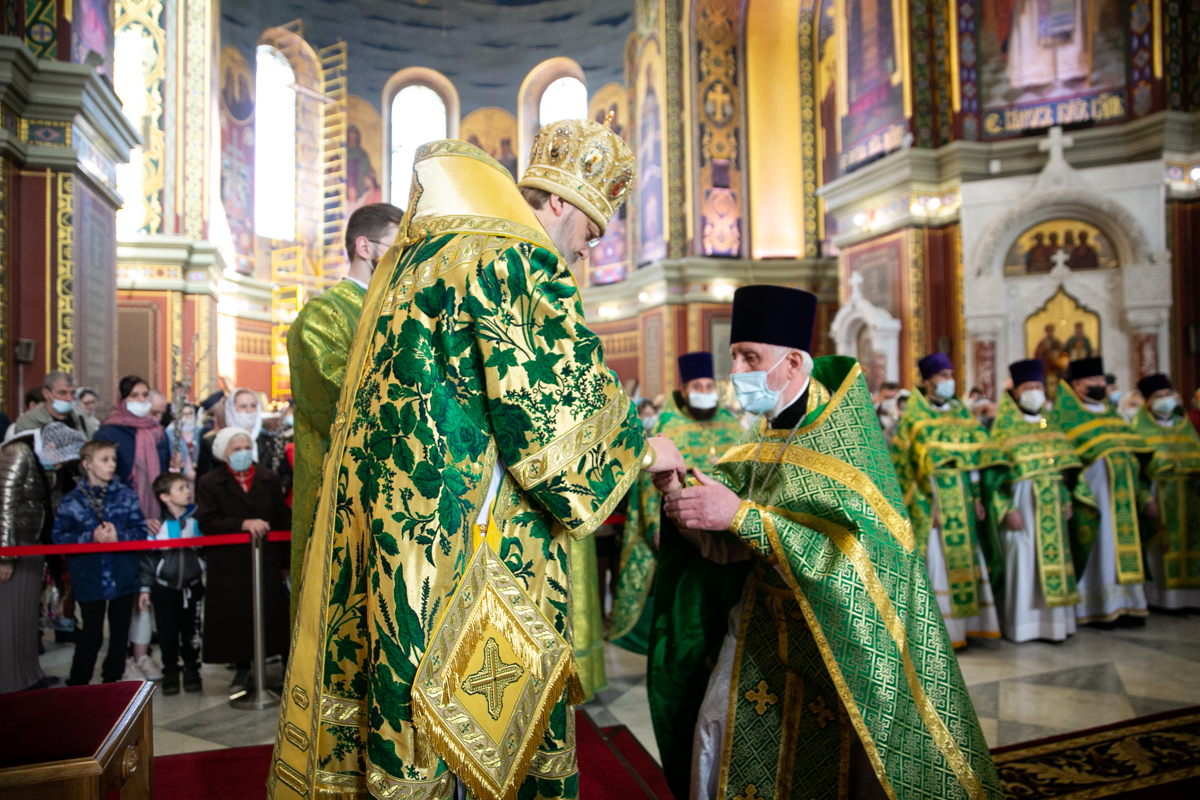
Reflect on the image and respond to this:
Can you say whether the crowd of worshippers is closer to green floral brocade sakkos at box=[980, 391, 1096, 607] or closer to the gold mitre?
the gold mitre

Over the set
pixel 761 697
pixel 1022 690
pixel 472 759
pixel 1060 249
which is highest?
pixel 1060 249

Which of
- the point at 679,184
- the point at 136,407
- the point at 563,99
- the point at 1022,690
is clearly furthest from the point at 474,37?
the point at 1022,690

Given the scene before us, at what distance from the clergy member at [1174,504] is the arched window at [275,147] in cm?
1908

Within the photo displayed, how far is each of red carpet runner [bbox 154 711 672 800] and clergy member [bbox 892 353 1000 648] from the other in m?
2.80

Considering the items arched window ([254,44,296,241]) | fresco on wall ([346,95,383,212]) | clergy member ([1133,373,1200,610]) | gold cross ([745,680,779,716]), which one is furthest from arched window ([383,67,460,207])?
gold cross ([745,680,779,716])

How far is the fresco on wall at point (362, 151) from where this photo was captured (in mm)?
21719

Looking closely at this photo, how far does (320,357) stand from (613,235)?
19187mm

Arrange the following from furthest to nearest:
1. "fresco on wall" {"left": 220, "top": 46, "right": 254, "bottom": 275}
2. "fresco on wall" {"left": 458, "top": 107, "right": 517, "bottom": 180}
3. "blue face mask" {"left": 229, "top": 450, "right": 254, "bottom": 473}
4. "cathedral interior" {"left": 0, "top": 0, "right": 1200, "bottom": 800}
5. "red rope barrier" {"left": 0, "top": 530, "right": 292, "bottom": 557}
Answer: "fresco on wall" {"left": 458, "top": 107, "right": 517, "bottom": 180} → "fresco on wall" {"left": 220, "top": 46, "right": 254, "bottom": 275} → "cathedral interior" {"left": 0, "top": 0, "right": 1200, "bottom": 800} → "blue face mask" {"left": 229, "top": 450, "right": 254, "bottom": 473} → "red rope barrier" {"left": 0, "top": 530, "right": 292, "bottom": 557}

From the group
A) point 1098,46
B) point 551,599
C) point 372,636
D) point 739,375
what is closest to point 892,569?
point 739,375

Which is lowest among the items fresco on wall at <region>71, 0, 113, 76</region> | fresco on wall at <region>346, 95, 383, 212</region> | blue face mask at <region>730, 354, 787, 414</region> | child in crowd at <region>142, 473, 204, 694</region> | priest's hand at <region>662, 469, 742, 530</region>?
child in crowd at <region>142, 473, 204, 694</region>

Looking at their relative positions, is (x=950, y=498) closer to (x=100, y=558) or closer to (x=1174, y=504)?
(x=1174, y=504)

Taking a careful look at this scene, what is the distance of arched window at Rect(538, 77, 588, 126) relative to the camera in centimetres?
2267

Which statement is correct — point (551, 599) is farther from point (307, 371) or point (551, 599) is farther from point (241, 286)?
point (241, 286)

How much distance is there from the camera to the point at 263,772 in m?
3.40
